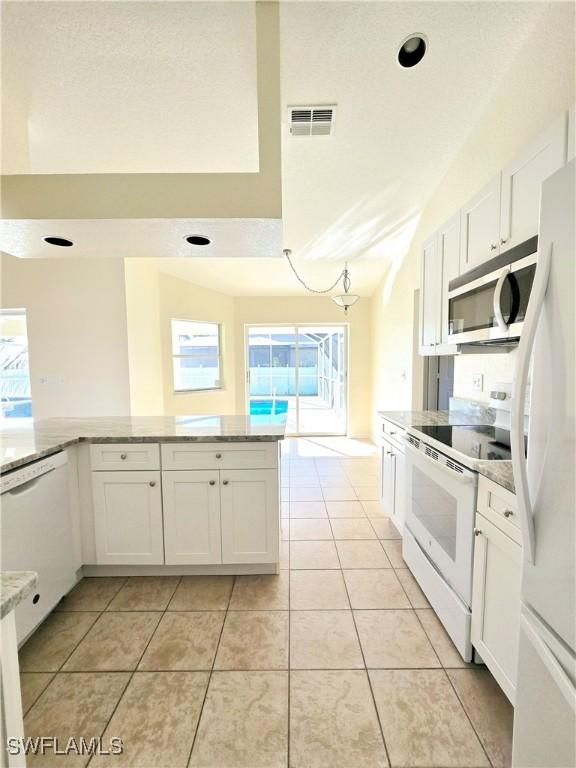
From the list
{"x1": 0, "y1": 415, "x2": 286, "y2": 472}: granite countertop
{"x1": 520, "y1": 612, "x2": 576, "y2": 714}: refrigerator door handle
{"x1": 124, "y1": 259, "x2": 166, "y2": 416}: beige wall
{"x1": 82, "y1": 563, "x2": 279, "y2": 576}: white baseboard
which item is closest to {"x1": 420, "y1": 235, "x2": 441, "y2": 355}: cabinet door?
{"x1": 0, "y1": 415, "x2": 286, "y2": 472}: granite countertop

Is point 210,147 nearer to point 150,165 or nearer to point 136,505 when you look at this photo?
point 150,165

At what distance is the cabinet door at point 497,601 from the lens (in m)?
1.14

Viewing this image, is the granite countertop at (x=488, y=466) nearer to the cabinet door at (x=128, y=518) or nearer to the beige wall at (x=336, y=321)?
the cabinet door at (x=128, y=518)

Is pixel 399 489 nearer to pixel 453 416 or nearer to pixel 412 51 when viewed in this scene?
pixel 453 416

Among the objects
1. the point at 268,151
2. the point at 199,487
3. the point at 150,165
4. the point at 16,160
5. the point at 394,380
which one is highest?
the point at 150,165

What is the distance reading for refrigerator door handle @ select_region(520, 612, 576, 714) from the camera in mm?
718

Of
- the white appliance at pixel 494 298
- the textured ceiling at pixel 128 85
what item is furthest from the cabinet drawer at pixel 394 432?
the textured ceiling at pixel 128 85

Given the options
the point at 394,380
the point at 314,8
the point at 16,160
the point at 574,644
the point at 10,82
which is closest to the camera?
the point at 574,644

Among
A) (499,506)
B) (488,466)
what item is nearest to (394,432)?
(488,466)

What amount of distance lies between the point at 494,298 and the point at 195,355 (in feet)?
14.2

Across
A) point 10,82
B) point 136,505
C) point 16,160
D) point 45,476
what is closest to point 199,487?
point 136,505

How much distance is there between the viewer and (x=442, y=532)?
165cm

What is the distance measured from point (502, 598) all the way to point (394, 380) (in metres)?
3.15

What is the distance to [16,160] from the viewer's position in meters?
1.92
